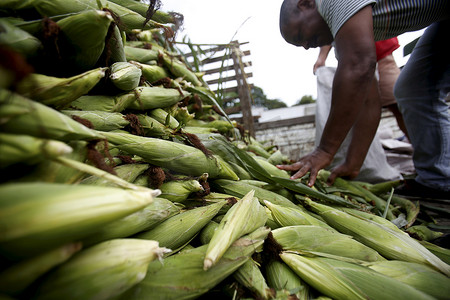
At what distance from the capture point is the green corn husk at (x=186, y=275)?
530 mm

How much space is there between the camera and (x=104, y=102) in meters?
0.91

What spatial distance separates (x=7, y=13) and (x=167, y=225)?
76 cm

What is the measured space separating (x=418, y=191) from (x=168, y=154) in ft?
7.82

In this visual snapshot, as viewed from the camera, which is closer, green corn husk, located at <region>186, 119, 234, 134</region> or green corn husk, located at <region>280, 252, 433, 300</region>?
green corn husk, located at <region>280, 252, 433, 300</region>

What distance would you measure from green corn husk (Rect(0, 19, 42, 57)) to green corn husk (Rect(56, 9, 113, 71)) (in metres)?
0.07

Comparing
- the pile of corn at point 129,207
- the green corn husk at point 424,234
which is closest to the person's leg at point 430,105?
the green corn husk at point 424,234

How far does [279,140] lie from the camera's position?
432 cm

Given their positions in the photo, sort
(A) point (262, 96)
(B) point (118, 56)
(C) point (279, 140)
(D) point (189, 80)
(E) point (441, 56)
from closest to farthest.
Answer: (B) point (118, 56), (D) point (189, 80), (E) point (441, 56), (C) point (279, 140), (A) point (262, 96)

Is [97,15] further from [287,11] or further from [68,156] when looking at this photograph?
[287,11]

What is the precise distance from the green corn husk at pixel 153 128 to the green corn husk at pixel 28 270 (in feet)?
2.12

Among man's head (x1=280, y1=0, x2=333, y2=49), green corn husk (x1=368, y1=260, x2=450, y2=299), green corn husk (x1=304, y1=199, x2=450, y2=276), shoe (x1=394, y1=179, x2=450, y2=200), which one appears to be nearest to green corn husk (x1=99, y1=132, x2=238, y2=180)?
green corn husk (x1=304, y1=199, x2=450, y2=276)

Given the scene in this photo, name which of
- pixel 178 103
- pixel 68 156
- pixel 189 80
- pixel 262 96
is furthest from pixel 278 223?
pixel 262 96

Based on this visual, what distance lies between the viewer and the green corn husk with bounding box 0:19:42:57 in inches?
22.1

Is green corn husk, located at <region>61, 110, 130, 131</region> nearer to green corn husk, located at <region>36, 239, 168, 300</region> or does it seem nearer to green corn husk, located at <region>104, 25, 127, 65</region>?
green corn husk, located at <region>104, 25, 127, 65</region>
